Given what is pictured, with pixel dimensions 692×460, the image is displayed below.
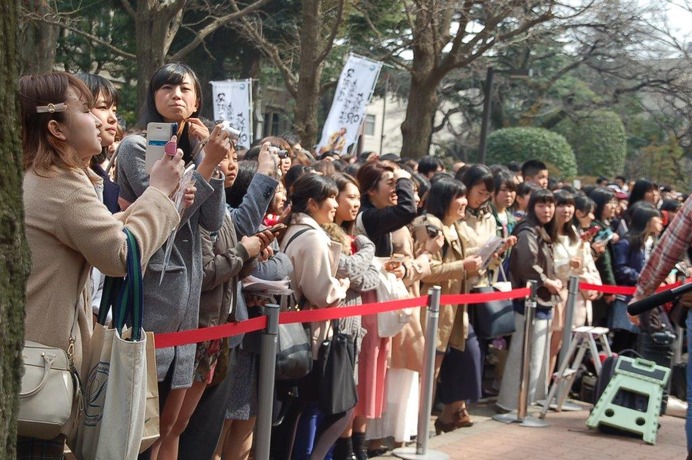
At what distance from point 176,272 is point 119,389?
1.07 m

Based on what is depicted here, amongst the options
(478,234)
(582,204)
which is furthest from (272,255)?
(582,204)

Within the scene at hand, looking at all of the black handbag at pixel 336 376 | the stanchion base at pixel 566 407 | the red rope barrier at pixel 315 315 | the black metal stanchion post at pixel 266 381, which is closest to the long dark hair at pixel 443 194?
the red rope barrier at pixel 315 315

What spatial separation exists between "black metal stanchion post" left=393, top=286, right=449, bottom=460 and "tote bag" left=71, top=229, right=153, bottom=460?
12.0 feet

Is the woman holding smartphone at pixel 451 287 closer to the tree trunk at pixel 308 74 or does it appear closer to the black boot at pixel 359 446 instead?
the black boot at pixel 359 446

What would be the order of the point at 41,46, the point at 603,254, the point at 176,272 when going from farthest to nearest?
the point at 41,46 → the point at 603,254 → the point at 176,272

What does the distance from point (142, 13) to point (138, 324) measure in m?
10.0

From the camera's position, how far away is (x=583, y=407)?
9.35m

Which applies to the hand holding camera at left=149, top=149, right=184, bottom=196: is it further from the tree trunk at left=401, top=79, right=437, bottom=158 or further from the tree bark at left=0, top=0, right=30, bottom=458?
the tree trunk at left=401, top=79, right=437, bottom=158

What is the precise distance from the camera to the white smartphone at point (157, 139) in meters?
3.82

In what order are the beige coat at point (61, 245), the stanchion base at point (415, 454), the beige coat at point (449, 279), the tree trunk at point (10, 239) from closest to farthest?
1. the tree trunk at point (10, 239)
2. the beige coat at point (61, 245)
3. the stanchion base at point (415, 454)
4. the beige coat at point (449, 279)

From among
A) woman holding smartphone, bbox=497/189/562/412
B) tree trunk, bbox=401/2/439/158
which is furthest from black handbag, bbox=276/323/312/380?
tree trunk, bbox=401/2/439/158

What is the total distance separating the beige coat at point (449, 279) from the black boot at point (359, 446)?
116 centimetres

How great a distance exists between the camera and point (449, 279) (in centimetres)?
768

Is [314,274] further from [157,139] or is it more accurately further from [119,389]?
[119,389]
